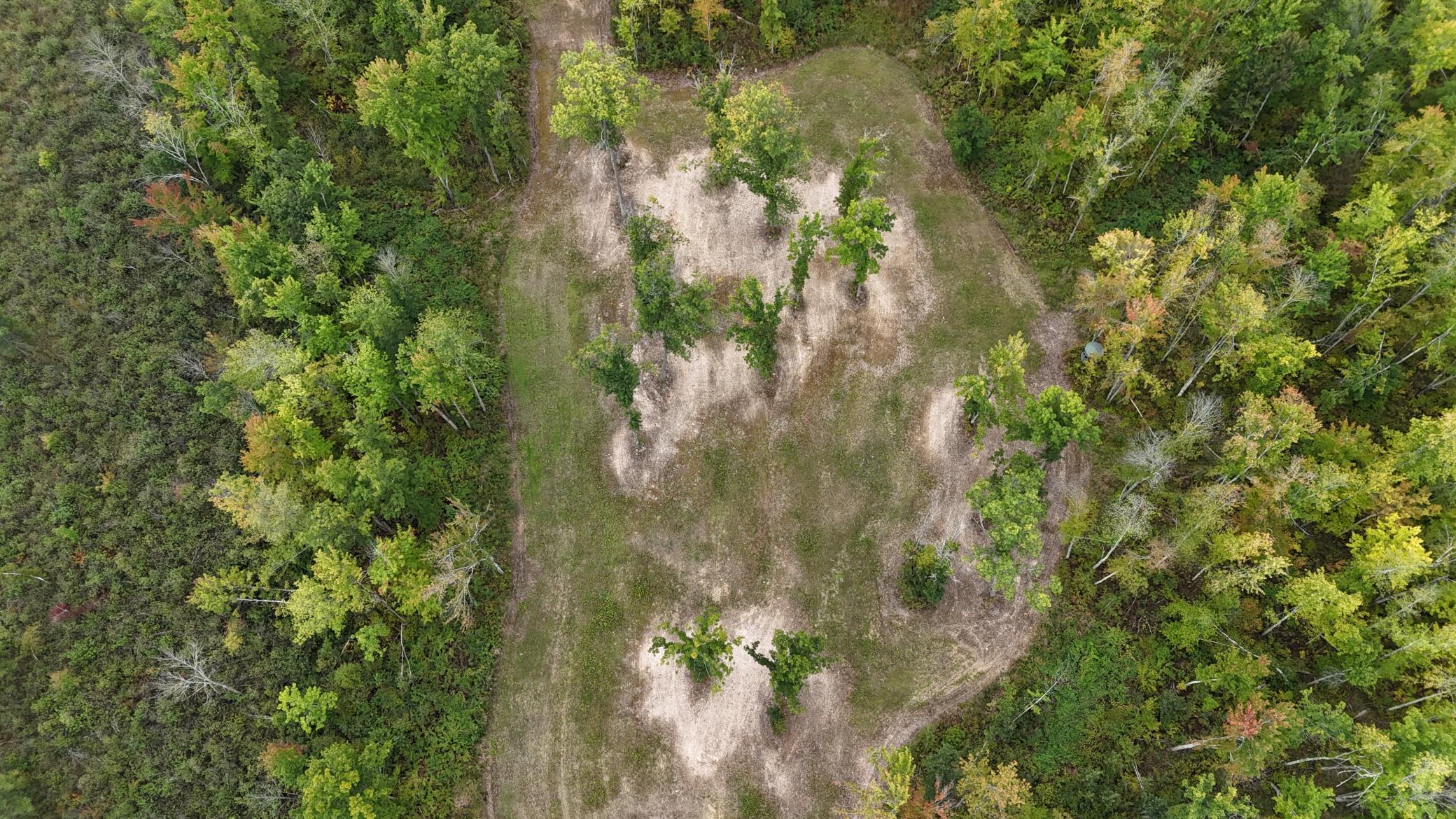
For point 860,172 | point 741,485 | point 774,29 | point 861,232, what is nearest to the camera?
point 861,232

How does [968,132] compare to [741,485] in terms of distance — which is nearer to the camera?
[741,485]

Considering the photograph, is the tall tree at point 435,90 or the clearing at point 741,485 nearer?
the clearing at point 741,485

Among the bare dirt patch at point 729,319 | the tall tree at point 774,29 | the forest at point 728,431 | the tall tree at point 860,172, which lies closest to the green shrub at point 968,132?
the forest at point 728,431

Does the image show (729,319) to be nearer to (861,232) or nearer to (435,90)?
(861,232)

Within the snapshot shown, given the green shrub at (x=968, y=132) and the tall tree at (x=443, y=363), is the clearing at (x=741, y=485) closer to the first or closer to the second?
the green shrub at (x=968, y=132)

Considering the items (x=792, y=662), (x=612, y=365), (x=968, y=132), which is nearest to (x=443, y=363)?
(x=612, y=365)

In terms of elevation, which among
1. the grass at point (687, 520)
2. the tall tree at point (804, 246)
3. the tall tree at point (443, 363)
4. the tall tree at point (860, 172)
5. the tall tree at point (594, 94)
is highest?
the tall tree at point (594, 94)

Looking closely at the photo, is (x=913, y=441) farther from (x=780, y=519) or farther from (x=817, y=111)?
(x=817, y=111)
